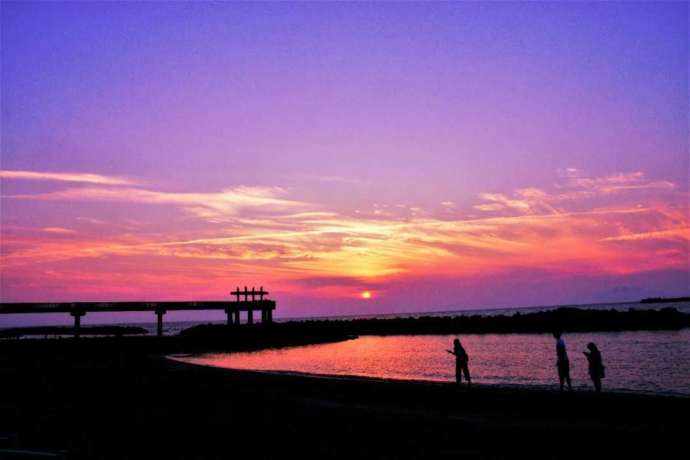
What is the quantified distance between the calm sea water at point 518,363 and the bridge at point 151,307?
706 inches

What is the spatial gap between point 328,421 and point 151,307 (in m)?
56.5

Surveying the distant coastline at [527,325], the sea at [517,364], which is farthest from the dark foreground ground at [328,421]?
the distant coastline at [527,325]

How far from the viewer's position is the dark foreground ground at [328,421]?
11.5 m

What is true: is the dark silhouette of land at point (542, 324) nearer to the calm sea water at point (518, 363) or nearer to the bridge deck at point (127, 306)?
the bridge deck at point (127, 306)

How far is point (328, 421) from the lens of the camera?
1495 cm

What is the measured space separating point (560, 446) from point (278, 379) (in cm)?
1581

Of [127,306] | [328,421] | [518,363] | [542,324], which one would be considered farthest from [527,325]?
[328,421]

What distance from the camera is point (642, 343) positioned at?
161 feet

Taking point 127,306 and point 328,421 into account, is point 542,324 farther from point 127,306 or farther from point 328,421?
point 328,421

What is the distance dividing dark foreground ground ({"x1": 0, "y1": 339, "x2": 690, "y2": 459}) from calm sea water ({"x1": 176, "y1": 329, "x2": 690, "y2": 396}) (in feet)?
27.1

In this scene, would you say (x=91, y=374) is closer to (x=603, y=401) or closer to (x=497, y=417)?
(x=497, y=417)

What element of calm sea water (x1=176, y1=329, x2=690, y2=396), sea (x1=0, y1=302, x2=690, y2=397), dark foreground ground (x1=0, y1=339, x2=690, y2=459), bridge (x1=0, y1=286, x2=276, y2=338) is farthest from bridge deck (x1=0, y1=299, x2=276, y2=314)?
dark foreground ground (x1=0, y1=339, x2=690, y2=459)

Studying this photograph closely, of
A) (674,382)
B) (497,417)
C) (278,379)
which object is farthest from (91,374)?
(674,382)

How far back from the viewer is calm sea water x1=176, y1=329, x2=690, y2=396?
28.4 metres
